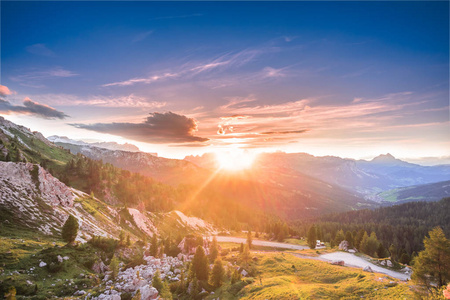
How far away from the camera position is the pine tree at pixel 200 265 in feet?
200

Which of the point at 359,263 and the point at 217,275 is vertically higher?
the point at 217,275

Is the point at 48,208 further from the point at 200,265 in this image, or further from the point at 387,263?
the point at 387,263

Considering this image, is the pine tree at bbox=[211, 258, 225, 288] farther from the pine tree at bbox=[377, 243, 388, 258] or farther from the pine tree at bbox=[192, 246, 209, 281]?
the pine tree at bbox=[377, 243, 388, 258]

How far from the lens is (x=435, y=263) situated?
1641 inches

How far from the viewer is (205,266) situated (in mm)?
61969

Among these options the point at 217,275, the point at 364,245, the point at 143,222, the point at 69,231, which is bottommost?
the point at 364,245

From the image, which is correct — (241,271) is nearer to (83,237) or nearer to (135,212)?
(83,237)

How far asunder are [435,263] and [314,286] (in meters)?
24.5

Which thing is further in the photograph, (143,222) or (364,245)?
(143,222)

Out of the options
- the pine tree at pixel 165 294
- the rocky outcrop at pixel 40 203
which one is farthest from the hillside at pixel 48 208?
the pine tree at pixel 165 294

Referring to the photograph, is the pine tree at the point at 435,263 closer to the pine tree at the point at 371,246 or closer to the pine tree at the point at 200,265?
the pine tree at the point at 200,265

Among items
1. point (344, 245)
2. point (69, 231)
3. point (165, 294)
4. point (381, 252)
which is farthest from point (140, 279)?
point (381, 252)

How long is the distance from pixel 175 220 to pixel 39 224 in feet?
347

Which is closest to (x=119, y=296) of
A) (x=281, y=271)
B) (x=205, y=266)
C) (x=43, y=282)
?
(x=43, y=282)
